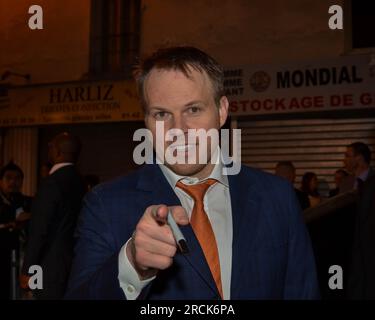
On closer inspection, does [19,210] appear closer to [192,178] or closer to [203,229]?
[192,178]

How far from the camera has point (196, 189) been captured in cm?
206

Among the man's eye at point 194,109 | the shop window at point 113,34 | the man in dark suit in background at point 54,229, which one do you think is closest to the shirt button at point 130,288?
the man's eye at point 194,109

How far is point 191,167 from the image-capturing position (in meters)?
1.99

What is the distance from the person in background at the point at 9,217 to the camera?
6.27m

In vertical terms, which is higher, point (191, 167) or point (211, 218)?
point (191, 167)

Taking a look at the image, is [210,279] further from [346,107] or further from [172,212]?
[346,107]

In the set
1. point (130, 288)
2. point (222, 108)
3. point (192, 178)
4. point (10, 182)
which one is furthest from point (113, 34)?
point (130, 288)

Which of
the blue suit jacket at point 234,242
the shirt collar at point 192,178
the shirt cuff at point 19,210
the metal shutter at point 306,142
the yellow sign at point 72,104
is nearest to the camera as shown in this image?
the blue suit jacket at point 234,242

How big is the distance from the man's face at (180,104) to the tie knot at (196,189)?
0.07 meters

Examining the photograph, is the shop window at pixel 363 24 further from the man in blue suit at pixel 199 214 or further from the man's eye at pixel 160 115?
the man's eye at pixel 160 115

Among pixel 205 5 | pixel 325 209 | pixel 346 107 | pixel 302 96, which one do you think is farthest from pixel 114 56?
pixel 325 209

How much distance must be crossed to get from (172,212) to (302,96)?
874 centimetres

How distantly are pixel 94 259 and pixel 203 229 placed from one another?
0.40m

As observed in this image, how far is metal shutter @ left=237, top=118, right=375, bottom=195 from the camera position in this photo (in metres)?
10.3
